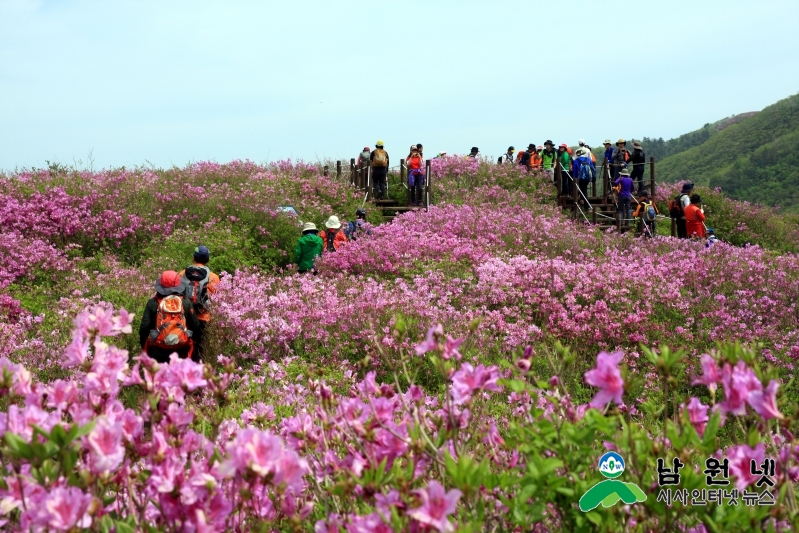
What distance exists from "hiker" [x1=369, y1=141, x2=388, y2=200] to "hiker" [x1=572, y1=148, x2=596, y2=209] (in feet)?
20.4

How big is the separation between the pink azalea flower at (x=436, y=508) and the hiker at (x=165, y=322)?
564 cm

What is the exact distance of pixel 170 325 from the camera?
22.0 ft

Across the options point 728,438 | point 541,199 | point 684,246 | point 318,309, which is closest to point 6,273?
point 318,309

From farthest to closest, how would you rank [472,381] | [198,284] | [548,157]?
[548,157], [198,284], [472,381]

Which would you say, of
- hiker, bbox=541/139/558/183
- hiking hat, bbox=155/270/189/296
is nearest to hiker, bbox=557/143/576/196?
hiker, bbox=541/139/558/183

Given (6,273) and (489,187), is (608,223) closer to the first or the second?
(489,187)

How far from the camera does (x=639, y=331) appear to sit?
9.17 m

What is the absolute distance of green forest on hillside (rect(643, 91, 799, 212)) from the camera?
67.9 meters

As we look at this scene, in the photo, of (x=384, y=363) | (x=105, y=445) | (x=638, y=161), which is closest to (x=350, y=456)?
(x=105, y=445)

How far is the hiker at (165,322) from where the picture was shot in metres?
6.70

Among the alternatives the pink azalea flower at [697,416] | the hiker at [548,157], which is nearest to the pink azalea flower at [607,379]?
the pink azalea flower at [697,416]

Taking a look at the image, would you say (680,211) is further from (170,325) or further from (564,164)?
(170,325)

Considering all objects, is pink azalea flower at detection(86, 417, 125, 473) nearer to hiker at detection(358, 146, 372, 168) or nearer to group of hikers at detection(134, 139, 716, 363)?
group of hikers at detection(134, 139, 716, 363)

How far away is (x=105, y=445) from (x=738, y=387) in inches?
70.7
